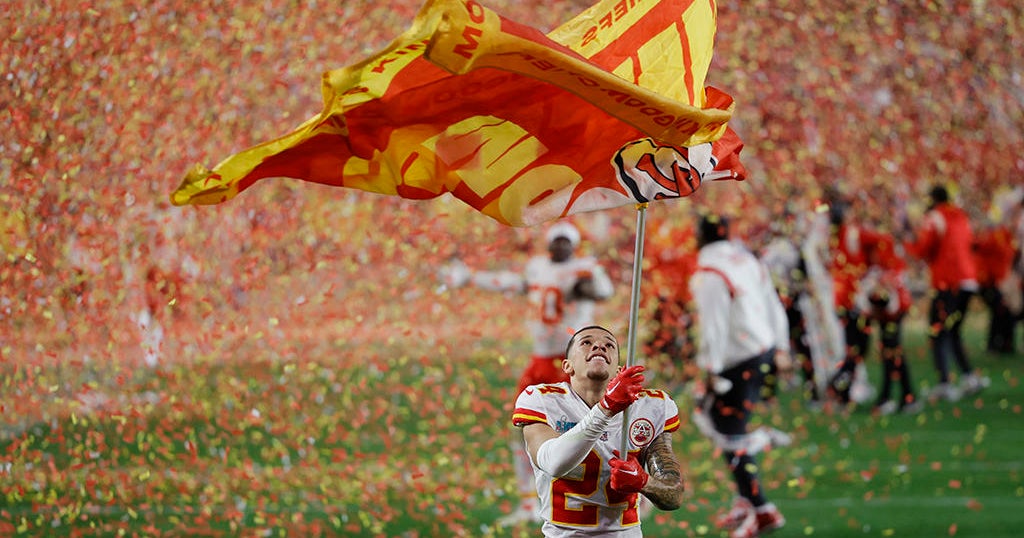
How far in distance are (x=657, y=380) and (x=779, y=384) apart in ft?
5.20

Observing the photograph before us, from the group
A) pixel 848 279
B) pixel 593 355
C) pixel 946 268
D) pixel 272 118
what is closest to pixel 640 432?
pixel 593 355

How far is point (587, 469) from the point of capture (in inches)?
208

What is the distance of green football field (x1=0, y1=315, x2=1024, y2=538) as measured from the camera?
9.30 m

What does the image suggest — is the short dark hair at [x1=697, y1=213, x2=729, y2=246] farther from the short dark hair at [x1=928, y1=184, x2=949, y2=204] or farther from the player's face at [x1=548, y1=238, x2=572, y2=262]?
the short dark hair at [x1=928, y1=184, x2=949, y2=204]

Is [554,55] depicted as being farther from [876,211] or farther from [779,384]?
[779,384]

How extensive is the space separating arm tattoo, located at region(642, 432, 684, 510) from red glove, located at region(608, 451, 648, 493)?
0.06 meters

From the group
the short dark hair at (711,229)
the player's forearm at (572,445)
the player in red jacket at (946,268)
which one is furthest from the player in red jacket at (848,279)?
the player's forearm at (572,445)

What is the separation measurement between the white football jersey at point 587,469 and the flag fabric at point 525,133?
0.76 m

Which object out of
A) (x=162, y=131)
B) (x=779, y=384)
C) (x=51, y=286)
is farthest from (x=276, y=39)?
(x=779, y=384)

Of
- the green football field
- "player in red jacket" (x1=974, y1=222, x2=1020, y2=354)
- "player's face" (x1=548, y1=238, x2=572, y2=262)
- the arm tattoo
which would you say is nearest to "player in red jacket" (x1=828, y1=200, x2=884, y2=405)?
the green football field

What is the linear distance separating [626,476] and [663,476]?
0.26m

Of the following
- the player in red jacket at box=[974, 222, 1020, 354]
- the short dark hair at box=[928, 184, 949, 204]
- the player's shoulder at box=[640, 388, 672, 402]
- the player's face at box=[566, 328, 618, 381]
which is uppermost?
the short dark hair at box=[928, 184, 949, 204]

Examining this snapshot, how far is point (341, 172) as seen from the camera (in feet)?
18.1

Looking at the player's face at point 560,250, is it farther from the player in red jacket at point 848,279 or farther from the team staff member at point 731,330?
the player in red jacket at point 848,279
